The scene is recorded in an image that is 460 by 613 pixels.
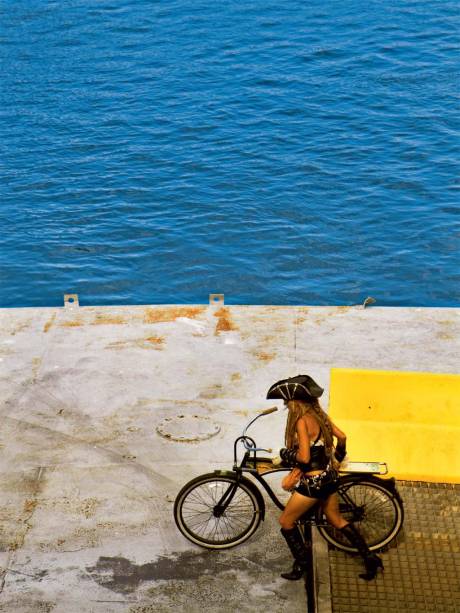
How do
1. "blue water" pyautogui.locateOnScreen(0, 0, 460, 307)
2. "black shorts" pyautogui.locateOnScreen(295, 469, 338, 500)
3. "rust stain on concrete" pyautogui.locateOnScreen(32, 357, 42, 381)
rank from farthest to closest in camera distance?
"blue water" pyautogui.locateOnScreen(0, 0, 460, 307) < "rust stain on concrete" pyautogui.locateOnScreen(32, 357, 42, 381) < "black shorts" pyautogui.locateOnScreen(295, 469, 338, 500)

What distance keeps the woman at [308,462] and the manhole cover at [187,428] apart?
1.96m

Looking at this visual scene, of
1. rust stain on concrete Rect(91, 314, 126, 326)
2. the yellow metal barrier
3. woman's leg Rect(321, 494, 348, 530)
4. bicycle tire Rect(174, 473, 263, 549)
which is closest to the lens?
woman's leg Rect(321, 494, 348, 530)

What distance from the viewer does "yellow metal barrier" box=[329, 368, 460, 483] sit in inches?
284

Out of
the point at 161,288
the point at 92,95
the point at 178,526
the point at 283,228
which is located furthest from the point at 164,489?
the point at 92,95

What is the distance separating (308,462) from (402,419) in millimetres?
1850

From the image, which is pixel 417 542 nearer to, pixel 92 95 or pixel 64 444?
pixel 64 444

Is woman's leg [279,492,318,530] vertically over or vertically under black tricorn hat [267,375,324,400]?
under

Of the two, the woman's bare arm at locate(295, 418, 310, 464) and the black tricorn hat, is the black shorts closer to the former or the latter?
the woman's bare arm at locate(295, 418, 310, 464)

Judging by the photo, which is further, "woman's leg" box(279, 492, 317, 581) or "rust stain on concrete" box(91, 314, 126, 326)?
"rust stain on concrete" box(91, 314, 126, 326)

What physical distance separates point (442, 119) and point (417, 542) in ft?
55.6

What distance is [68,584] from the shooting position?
6.38 m

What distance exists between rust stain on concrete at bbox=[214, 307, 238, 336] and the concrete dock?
0.03 metres

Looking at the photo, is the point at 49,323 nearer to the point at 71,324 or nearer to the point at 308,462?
the point at 71,324

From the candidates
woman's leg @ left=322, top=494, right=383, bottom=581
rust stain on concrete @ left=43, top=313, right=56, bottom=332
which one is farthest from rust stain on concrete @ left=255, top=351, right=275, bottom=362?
woman's leg @ left=322, top=494, right=383, bottom=581
